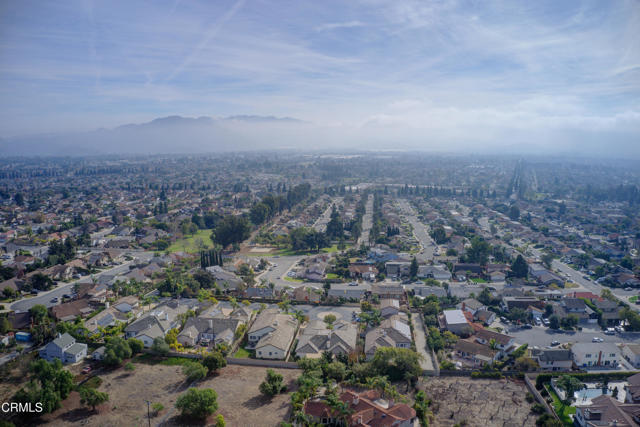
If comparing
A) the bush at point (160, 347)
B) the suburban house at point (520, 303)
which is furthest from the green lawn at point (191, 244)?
the suburban house at point (520, 303)

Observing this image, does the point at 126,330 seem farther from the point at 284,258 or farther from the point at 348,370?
the point at 284,258

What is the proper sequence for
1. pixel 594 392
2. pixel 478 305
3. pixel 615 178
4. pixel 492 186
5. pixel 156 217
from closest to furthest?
1. pixel 594 392
2. pixel 478 305
3. pixel 156 217
4. pixel 492 186
5. pixel 615 178

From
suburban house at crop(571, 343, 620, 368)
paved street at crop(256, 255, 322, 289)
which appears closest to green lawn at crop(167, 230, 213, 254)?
paved street at crop(256, 255, 322, 289)

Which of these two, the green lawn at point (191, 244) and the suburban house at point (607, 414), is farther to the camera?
the green lawn at point (191, 244)

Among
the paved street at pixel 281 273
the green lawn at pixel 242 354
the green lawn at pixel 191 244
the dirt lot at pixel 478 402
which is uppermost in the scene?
the green lawn at pixel 191 244

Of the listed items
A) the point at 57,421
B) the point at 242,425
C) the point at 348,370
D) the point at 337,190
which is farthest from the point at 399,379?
the point at 337,190

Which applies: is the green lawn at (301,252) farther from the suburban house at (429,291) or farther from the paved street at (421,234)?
the suburban house at (429,291)
